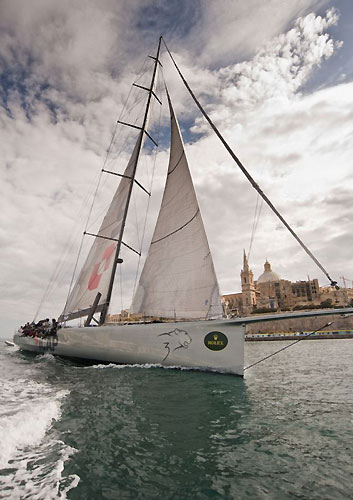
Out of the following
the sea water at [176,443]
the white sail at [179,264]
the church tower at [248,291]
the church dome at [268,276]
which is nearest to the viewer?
the sea water at [176,443]

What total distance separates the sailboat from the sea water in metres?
2.63

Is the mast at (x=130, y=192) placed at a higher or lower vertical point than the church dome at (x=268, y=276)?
lower

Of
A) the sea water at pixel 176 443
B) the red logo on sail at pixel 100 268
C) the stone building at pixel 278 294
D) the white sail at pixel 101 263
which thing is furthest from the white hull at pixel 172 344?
the stone building at pixel 278 294

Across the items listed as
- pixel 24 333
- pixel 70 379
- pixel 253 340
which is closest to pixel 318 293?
pixel 253 340

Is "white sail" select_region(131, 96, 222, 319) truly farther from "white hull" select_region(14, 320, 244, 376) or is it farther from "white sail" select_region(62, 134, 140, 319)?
"white sail" select_region(62, 134, 140, 319)

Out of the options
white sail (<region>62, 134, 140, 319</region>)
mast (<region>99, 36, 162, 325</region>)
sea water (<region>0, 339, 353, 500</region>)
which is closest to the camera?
sea water (<region>0, 339, 353, 500</region>)

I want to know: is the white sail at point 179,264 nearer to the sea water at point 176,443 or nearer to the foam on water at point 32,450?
the sea water at point 176,443

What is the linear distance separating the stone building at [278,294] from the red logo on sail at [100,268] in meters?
70.3

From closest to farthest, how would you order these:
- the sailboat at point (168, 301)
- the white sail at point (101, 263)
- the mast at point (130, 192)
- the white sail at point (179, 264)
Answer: the sailboat at point (168, 301), the white sail at point (179, 264), the mast at point (130, 192), the white sail at point (101, 263)

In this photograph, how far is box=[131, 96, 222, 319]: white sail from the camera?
11859mm

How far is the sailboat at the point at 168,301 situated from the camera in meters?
10.6

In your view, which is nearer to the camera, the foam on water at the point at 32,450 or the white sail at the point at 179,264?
the foam on water at the point at 32,450

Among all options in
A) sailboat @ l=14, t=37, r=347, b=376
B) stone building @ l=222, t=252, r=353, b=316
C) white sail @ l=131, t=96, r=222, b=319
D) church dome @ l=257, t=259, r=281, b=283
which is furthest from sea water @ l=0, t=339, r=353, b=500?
church dome @ l=257, t=259, r=281, b=283

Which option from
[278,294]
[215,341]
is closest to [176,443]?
[215,341]
